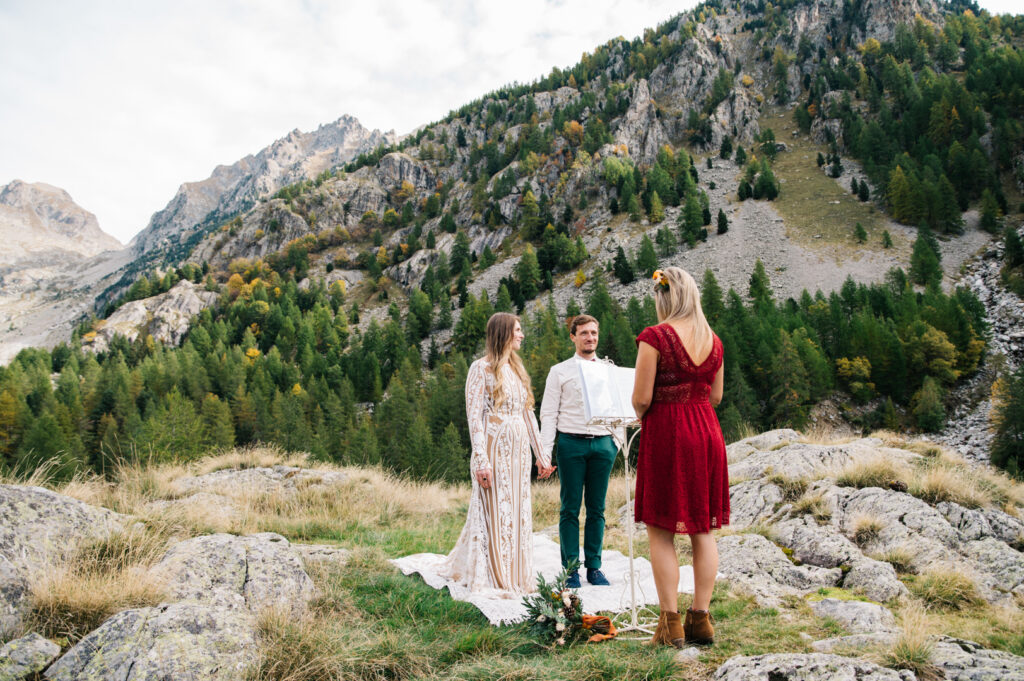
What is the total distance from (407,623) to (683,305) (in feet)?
9.61

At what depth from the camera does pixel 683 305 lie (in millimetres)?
3172

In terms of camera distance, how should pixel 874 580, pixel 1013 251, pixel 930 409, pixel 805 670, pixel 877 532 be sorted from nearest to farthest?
1. pixel 805 670
2. pixel 874 580
3. pixel 877 532
4. pixel 930 409
5. pixel 1013 251

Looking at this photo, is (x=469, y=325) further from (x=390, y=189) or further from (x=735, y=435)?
(x=390, y=189)

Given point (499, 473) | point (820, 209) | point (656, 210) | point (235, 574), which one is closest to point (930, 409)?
point (820, 209)

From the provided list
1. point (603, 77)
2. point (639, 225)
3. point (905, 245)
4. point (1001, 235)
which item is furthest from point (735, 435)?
point (603, 77)

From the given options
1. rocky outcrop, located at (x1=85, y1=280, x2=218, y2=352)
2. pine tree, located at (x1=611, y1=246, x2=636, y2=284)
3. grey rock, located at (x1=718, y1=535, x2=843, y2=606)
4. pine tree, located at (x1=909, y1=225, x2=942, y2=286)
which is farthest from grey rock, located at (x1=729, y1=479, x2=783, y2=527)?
rocky outcrop, located at (x1=85, y1=280, x2=218, y2=352)

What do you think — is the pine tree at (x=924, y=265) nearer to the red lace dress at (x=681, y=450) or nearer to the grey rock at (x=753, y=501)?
the grey rock at (x=753, y=501)

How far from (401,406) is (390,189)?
9360 centimetres

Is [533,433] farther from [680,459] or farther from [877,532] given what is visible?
[877,532]

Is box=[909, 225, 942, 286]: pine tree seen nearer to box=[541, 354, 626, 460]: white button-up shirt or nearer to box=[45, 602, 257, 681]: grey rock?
box=[541, 354, 626, 460]: white button-up shirt

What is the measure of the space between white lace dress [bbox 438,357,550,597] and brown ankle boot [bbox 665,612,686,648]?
170 centimetres

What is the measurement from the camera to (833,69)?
91688mm

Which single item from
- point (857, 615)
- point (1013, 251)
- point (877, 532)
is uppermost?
point (1013, 251)

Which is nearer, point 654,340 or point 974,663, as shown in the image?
point 974,663
